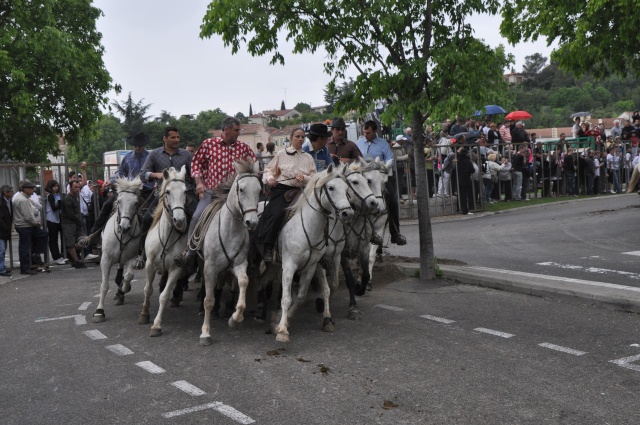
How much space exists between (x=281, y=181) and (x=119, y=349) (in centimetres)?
289

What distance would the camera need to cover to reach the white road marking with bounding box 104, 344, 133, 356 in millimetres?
8363

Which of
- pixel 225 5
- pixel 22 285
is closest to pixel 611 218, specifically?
pixel 225 5

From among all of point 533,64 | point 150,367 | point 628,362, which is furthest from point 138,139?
point 533,64

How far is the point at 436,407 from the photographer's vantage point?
5941 millimetres

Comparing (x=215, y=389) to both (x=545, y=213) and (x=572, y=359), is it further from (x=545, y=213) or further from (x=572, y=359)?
(x=545, y=213)

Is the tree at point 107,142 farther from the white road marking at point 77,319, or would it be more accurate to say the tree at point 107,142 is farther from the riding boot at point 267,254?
the riding boot at point 267,254

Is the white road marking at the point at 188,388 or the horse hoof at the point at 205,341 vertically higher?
the horse hoof at the point at 205,341

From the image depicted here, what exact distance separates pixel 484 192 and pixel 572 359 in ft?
57.8

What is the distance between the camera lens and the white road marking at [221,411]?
19.2 ft

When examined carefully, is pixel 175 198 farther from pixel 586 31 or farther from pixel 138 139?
pixel 586 31

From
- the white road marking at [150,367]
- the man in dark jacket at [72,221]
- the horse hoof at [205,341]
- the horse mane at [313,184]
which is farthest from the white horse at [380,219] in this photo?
the man in dark jacket at [72,221]

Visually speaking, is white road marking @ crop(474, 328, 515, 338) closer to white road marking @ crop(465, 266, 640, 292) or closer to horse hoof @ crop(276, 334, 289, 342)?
horse hoof @ crop(276, 334, 289, 342)

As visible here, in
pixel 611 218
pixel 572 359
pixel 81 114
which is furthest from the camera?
pixel 81 114

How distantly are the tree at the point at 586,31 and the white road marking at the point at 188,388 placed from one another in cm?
1170
